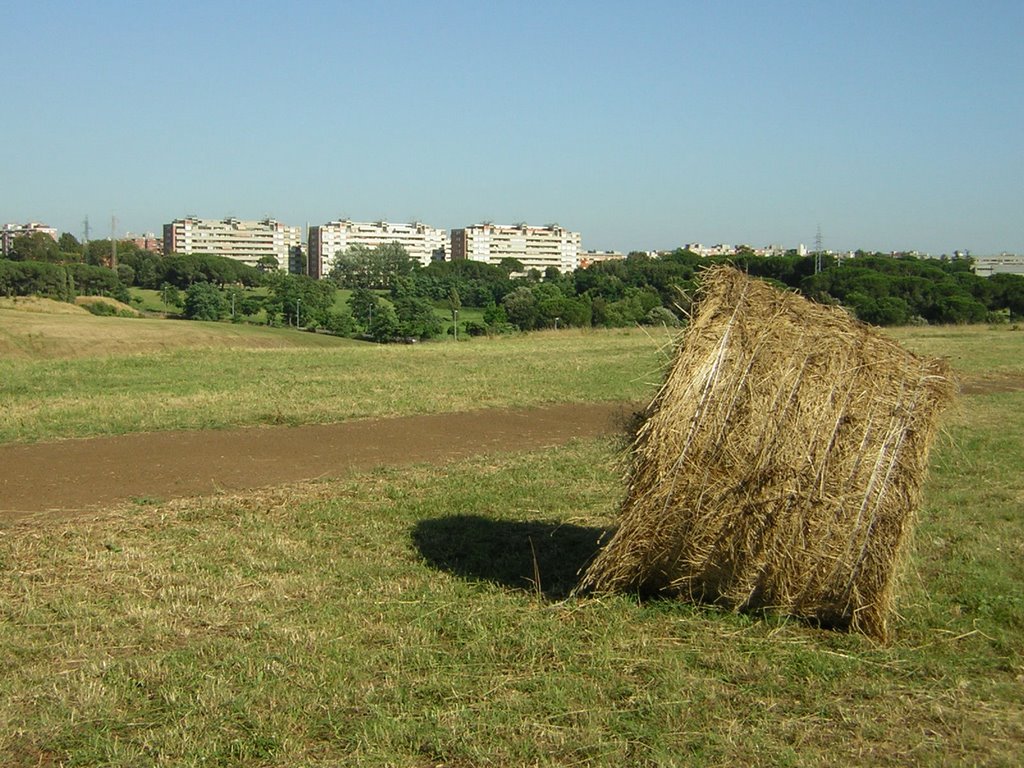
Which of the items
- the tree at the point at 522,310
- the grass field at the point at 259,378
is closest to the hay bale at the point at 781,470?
the grass field at the point at 259,378

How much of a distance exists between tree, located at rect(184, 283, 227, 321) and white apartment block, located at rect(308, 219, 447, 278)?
92920mm

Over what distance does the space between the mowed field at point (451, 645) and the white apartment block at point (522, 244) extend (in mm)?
151922

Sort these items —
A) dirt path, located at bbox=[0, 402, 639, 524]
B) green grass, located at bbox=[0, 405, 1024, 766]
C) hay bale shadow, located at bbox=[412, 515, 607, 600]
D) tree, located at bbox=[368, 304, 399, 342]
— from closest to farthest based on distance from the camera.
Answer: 1. green grass, located at bbox=[0, 405, 1024, 766]
2. hay bale shadow, located at bbox=[412, 515, 607, 600]
3. dirt path, located at bbox=[0, 402, 639, 524]
4. tree, located at bbox=[368, 304, 399, 342]

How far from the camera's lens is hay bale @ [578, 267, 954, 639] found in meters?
6.75

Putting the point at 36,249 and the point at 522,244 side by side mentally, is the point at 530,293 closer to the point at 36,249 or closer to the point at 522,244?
the point at 36,249

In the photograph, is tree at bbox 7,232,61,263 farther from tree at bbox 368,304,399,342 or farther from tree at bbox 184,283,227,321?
tree at bbox 368,304,399,342

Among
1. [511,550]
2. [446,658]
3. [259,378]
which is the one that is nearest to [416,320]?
[259,378]

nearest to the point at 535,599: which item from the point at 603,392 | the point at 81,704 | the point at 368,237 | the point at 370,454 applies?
the point at 81,704

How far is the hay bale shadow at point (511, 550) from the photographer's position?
808 cm

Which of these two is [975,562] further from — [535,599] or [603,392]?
[603,392]

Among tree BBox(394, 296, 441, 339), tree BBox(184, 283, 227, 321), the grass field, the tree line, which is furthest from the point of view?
tree BBox(184, 283, 227, 321)

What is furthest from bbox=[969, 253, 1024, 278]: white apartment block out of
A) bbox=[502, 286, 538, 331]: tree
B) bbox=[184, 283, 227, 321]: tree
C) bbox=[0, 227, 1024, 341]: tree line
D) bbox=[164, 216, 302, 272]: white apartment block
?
bbox=[164, 216, 302, 272]: white apartment block

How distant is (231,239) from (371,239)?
919 inches

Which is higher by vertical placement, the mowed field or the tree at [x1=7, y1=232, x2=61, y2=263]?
the tree at [x1=7, y1=232, x2=61, y2=263]
